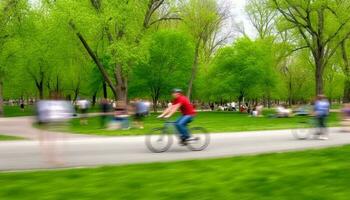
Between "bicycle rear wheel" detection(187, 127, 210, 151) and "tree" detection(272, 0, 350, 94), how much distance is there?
32172 mm

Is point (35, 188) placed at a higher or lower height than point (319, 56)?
lower

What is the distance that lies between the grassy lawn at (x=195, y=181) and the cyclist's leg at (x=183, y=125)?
9.46ft

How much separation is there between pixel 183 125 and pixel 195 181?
5.52m

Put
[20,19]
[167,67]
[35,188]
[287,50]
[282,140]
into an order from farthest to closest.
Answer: [167,67] → [287,50] → [20,19] → [282,140] → [35,188]

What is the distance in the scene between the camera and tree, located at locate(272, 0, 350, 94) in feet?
145

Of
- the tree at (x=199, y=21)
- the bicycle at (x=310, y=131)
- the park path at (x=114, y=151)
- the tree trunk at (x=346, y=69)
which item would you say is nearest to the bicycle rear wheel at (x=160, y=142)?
the park path at (x=114, y=151)

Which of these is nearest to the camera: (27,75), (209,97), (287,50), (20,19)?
(20,19)

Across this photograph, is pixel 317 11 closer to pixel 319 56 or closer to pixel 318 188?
pixel 319 56

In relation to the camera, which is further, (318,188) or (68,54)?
(68,54)

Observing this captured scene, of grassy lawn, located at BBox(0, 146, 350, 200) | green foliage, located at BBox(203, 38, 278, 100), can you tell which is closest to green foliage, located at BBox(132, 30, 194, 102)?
green foliage, located at BBox(203, 38, 278, 100)

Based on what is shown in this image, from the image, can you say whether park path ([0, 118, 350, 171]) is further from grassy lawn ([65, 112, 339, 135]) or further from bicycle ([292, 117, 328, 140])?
grassy lawn ([65, 112, 339, 135])

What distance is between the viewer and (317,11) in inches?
1806

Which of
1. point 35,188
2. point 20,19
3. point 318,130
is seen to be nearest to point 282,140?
point 318,130

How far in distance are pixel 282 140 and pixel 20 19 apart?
2615 cm
